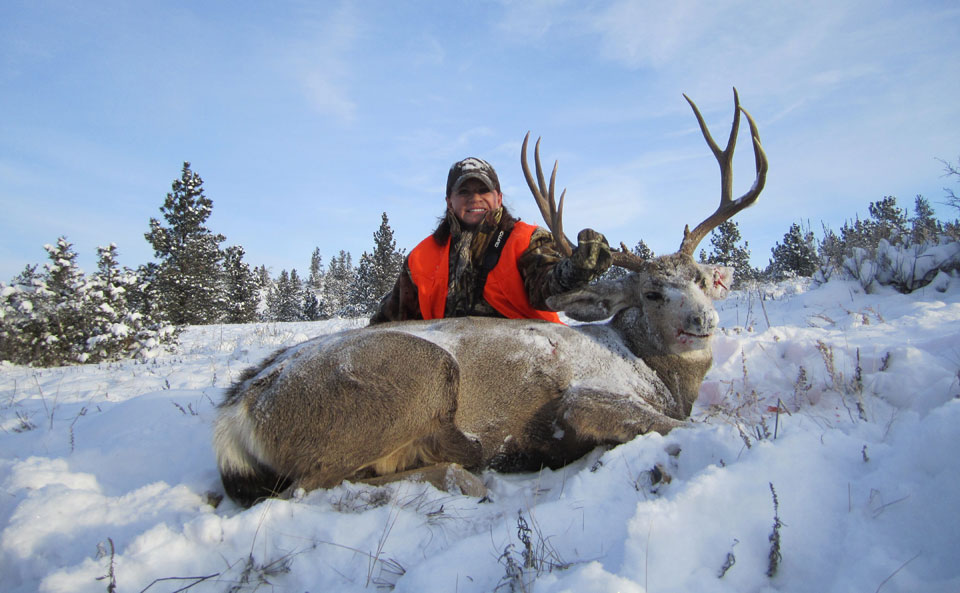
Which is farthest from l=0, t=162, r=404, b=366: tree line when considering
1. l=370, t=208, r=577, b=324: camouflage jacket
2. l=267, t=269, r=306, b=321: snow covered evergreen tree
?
l=370, t=208, r=577, b=324: camouflage jacket

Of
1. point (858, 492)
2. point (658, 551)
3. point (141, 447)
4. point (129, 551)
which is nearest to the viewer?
point (658, 551)

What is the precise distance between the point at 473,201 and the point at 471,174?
28cm

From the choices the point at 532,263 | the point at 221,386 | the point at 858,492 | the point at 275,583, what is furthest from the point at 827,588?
the point at 221,386

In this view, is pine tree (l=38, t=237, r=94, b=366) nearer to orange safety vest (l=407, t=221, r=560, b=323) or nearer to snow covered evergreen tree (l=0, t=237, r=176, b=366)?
snow covered evergreen tree (l=0, t=237, r=176, b=366)

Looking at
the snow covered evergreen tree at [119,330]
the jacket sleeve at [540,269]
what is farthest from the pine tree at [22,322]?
the jacket sleeve at [540,269]

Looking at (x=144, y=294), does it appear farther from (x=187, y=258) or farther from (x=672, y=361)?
(x=672, y=361)

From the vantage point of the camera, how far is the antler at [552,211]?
12.7 feet

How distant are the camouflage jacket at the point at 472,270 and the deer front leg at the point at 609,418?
1181 mm

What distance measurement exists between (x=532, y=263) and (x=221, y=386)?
340cm

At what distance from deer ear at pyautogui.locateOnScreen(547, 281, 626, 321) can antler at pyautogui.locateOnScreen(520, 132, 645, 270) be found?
0.68 ft

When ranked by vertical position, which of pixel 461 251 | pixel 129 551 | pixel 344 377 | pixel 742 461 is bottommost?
pixel 129 551

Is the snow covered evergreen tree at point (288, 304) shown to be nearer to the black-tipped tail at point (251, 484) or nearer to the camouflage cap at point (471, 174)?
the camouflage cap at point (471, 174)

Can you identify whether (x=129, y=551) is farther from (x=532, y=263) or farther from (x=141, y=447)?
(x=532, y=263)

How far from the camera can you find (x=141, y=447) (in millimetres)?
3115
